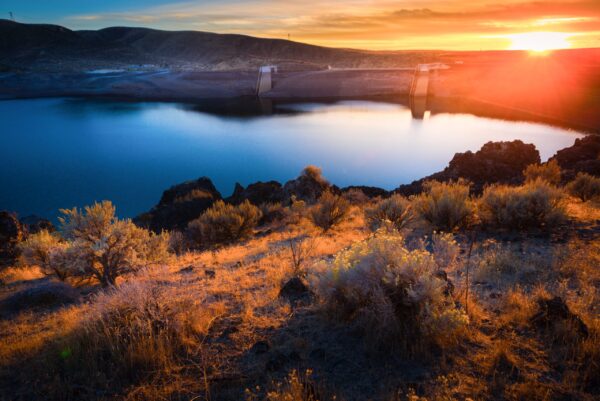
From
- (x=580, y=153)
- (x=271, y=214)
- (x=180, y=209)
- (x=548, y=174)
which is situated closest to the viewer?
(x=548, y=174)

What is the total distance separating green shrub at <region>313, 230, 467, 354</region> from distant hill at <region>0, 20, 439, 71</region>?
87.9 meters

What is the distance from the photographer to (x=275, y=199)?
15.9m

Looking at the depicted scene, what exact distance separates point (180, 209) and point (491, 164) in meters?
12.6

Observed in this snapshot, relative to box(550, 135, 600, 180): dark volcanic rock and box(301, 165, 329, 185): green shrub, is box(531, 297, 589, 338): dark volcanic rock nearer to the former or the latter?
box(301, 165, 329, 185): green shrub

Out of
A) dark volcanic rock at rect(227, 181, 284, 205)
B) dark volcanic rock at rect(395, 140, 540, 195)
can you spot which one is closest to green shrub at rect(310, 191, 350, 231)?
dark volcanic rock at rect(395, 140, 540, 195)

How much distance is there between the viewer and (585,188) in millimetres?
10234

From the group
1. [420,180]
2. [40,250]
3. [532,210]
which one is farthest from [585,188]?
[40,250]

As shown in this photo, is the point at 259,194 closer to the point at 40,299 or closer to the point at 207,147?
the point at 40,299

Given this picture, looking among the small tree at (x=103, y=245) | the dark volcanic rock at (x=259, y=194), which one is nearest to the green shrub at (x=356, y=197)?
the dark volcanic rock at (x=259, y=194)

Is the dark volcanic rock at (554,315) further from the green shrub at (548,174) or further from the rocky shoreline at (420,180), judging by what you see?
the rocky shoreline at (420,180)

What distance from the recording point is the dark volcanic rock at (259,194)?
51.5ft

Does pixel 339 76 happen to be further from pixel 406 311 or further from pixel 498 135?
pixel 406 311

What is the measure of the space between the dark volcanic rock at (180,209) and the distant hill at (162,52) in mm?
76279

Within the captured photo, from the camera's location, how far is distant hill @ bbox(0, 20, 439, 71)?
10150 centimetres
